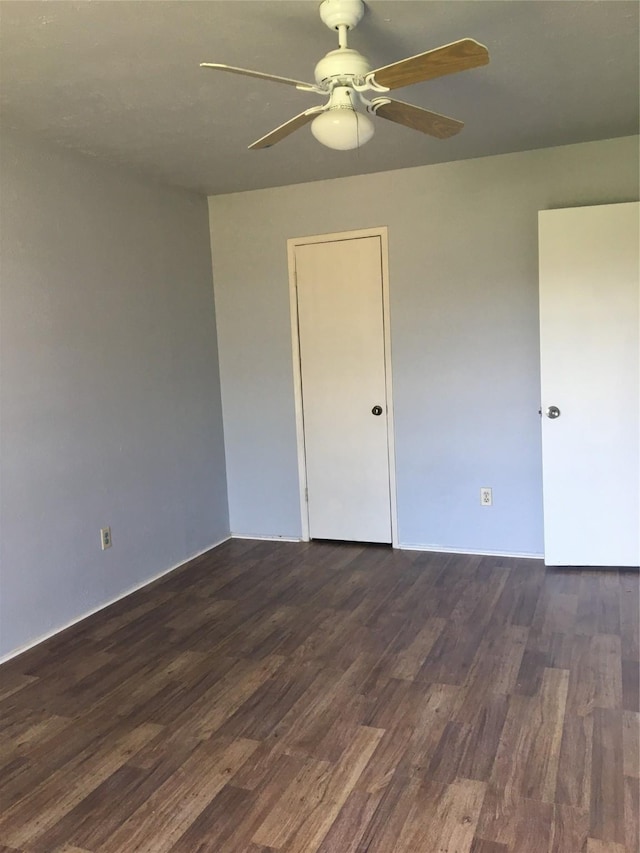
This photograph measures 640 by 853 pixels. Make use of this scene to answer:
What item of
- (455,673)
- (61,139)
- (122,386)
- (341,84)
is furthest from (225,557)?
(341,84)

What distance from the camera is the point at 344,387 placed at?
445cm

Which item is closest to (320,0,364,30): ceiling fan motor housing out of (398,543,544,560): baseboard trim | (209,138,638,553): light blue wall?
(209,138,638,553): light blue wall

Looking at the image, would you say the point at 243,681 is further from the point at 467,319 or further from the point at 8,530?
the point at 467,319

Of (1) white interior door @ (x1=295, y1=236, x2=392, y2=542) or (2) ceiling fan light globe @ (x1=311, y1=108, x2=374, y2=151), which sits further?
(1) white interior door @ (x1=295, y1=236, x2=392, y2=542)

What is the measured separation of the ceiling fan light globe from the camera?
2031 millimetres

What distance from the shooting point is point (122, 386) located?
376cm

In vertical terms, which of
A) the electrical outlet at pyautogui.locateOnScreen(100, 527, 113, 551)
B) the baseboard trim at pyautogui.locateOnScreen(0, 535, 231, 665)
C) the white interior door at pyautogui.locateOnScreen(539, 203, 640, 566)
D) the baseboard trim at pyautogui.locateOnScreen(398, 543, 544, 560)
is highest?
the white interior door at pyautogui.locateOnScreen(539, 203, 640, 566)

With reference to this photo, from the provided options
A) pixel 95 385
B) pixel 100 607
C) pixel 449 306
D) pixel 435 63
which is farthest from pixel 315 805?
pixel 449 306

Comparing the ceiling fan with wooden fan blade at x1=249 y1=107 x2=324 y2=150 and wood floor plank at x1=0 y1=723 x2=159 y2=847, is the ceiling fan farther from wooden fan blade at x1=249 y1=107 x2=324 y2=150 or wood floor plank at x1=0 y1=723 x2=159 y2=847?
wood floor plank at x1=0 y1=723 x2=159 y2=847

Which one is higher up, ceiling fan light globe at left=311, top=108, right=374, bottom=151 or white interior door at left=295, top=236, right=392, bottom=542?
ceiling fan light globe at left=311, top=108, right=374, bottom=151

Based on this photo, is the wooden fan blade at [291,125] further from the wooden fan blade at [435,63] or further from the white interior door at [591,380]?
the white interior door at [591,380]

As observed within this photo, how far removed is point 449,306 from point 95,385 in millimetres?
2152

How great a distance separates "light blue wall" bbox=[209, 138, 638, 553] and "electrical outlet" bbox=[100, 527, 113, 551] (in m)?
1.40

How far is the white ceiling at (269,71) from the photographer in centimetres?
213
